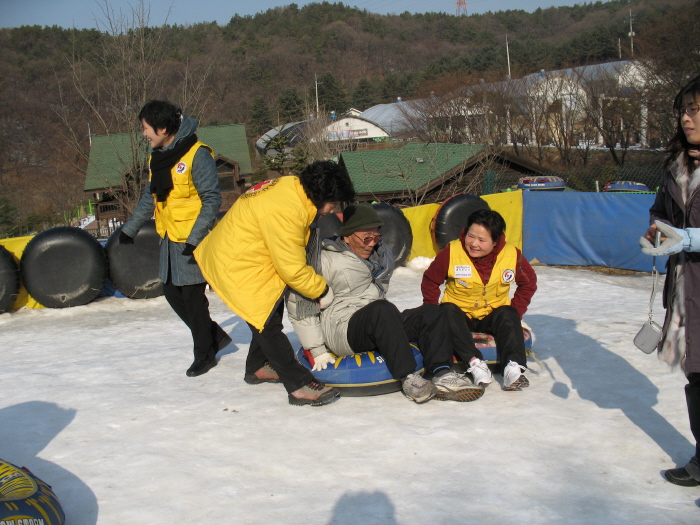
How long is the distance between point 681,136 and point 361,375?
2114mm

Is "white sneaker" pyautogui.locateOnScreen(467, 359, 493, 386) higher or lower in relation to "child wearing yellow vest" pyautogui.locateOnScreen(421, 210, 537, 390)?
lower

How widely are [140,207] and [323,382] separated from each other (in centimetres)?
189

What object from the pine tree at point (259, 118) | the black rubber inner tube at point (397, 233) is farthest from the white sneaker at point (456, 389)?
the pine tree at point (259, 118)

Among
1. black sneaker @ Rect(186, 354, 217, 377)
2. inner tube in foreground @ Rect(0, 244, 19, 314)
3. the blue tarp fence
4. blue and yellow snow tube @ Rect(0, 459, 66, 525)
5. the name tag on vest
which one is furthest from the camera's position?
the blue tarp fence

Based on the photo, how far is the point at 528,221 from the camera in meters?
9.22

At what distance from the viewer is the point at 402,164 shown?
1709 cm

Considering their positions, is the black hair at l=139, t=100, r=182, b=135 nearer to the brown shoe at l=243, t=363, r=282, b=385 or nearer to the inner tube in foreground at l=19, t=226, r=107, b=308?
the brown shoe at l=243, t=363, r=282, b=385

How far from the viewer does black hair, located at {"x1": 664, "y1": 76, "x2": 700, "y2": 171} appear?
8.31ft

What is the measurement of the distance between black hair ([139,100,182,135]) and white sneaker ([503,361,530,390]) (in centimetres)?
268

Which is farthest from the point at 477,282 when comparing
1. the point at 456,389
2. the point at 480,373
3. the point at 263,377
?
the point at 263,377

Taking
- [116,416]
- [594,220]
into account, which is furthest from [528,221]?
[116,416]

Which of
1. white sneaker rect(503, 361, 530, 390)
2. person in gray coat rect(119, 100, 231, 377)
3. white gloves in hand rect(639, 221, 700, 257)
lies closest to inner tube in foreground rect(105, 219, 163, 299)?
person in gray coat rect(119, 100, 231, 377)

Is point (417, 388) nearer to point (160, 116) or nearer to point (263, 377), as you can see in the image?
point (263, 377)

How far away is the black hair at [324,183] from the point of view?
3271 millimetres
